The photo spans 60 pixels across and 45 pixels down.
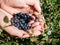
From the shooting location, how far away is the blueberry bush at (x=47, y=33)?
255cm

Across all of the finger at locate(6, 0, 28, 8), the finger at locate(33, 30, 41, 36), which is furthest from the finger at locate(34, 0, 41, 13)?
the finger at locate(33, 30, 41, 36)

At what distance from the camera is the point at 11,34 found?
260 centimetres

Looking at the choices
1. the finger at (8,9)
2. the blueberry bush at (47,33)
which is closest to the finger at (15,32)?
the blueberry bush at (47,33)

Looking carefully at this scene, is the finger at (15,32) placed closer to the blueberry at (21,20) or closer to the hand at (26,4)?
the blueberry at (21,20)

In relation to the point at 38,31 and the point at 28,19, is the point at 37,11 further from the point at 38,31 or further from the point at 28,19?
the point at 38,31

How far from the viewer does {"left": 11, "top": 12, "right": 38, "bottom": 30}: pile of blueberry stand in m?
2.74

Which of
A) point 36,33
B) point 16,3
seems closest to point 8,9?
point 16,3

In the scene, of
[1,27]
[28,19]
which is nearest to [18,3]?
[28,19]

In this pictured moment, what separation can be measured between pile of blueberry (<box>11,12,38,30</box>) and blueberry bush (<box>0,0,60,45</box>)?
0.55 ft

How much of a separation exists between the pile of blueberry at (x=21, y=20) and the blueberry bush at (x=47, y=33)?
0.55 feet

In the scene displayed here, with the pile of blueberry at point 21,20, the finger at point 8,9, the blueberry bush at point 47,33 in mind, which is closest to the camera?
the blueberry bush at point 47,33

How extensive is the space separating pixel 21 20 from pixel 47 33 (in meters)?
0.31

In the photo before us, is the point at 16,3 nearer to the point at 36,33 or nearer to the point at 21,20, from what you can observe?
the point at 21,20

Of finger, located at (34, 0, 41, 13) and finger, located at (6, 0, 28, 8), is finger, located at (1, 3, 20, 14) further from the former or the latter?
finger, located at (34, 0, 41, 13)
